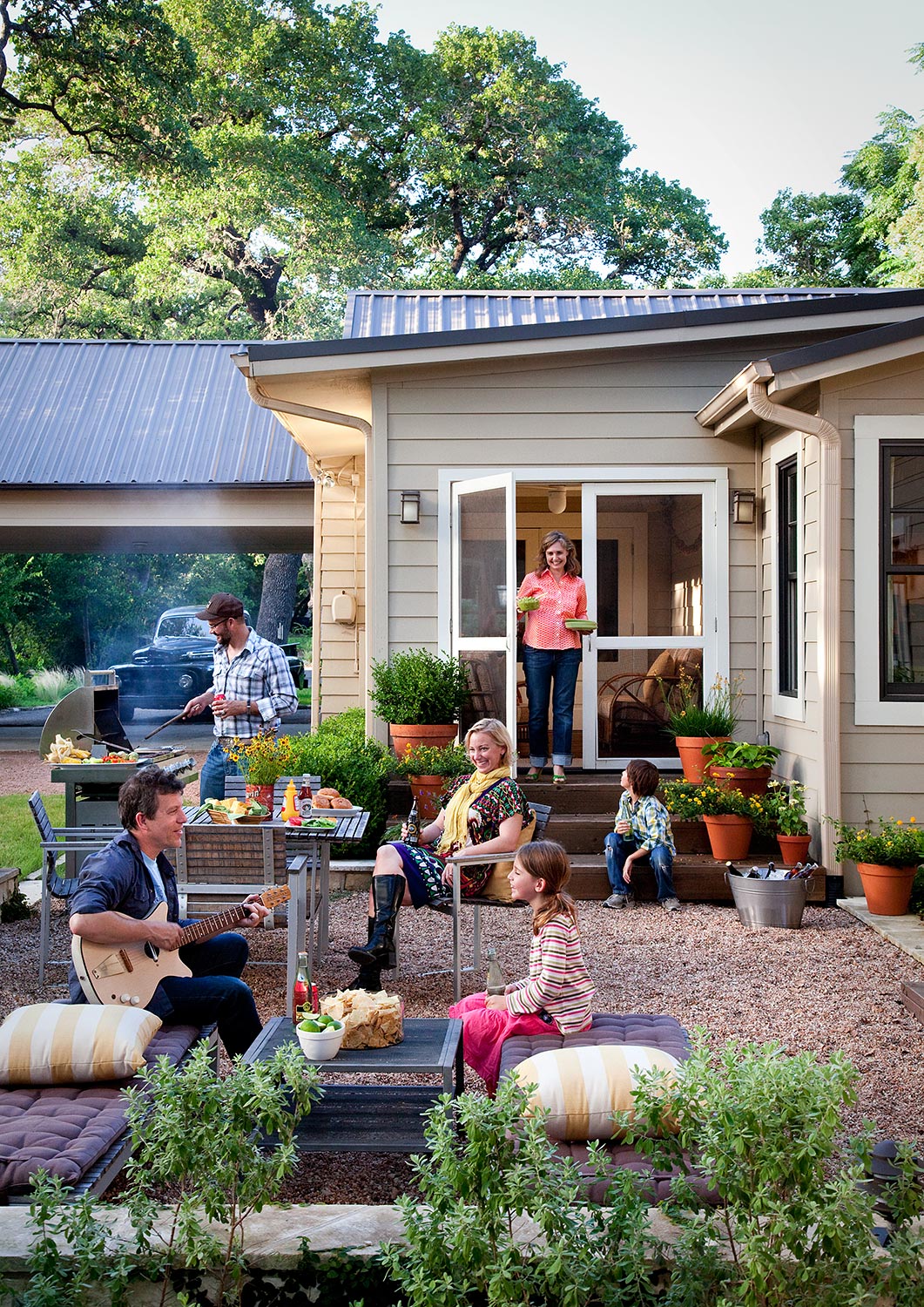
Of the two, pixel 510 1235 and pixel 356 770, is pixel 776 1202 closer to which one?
pixel 510 1235

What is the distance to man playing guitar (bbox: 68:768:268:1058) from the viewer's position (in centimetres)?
340

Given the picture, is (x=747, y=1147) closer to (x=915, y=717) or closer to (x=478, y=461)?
(x=915, y=717)

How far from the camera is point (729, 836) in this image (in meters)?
6.86

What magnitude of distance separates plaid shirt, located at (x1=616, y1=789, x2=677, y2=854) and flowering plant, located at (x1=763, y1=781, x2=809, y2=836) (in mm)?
642

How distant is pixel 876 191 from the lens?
80.1 feet

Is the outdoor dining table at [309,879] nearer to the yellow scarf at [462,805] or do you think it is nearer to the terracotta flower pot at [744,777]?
the yellow scarf at [462,805]

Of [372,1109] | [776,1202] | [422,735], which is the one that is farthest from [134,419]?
[776,1202]

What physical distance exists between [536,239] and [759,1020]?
2365cm

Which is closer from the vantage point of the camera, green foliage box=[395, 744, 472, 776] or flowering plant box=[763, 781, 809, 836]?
flowering plant box=[763, 781, 809, 836]

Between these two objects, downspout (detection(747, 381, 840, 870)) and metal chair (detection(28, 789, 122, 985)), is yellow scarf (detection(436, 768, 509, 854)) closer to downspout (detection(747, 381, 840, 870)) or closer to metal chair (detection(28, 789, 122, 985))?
metal chair (detection(28, 789, 122, 985))

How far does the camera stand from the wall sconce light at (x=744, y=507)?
7.88 meters

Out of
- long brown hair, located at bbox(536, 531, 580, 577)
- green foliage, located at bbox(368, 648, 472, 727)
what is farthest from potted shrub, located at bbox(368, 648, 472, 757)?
long brown hair, located at bbox(536, 531, 580, 577)

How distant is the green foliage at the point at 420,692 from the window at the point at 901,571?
2.59 metres

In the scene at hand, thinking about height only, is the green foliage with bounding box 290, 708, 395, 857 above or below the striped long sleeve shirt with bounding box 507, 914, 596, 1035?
above
